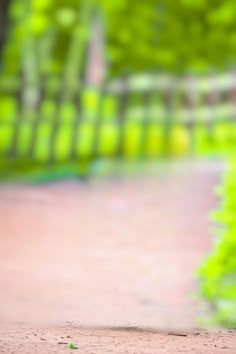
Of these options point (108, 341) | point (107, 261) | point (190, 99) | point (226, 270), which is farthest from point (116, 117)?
point (108, 341)

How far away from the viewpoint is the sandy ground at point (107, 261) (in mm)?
2771

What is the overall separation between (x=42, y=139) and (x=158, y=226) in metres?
1.52

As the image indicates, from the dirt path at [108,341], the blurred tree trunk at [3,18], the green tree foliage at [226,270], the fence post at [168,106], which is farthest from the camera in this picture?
the fence post at [168,106]

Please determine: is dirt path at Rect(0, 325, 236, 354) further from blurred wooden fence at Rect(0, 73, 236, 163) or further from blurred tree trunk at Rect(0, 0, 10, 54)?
blurred tree trunk at Rect(0, 0, 10, 54)

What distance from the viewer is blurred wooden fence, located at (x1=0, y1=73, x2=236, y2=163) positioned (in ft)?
20.2

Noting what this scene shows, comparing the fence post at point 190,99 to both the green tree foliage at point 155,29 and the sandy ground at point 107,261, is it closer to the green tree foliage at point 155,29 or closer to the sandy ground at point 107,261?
the green tree foliage at point 155,29

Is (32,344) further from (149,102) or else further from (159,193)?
(149,102)

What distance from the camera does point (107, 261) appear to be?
4398mm

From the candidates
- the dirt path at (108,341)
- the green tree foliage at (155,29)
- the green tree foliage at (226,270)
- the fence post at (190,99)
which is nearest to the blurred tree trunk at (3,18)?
the green tree foliage at (155,29)

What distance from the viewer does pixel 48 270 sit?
13.9 feet

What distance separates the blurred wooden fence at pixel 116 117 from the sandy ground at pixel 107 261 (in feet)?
1.41

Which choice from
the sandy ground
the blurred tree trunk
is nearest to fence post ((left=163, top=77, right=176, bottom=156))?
the sandy ground

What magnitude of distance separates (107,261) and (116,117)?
6.77ft

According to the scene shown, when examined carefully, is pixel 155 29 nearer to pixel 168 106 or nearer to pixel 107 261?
pixel 168 106
